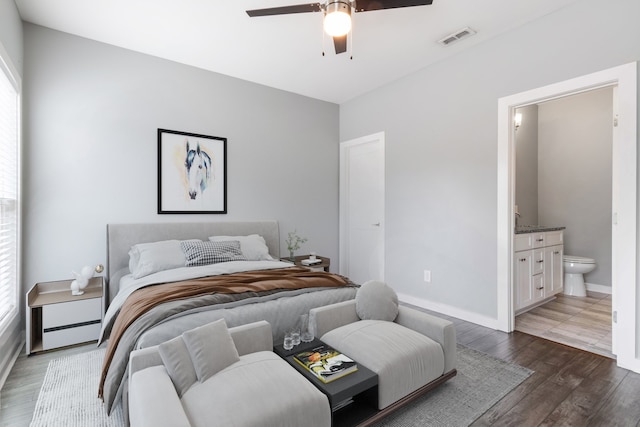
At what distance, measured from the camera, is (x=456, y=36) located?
3021 millimetres

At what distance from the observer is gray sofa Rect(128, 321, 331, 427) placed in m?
1.20

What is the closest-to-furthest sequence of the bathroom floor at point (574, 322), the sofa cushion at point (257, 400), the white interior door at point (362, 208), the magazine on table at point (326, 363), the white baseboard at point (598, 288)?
the sofa cushion at point (257, 400) → the magazine on table at point (326, 363) → the bathroom floor at point (574, 322) → the white baseboard at point (598, 288) → the white interior door at point (362, 208)

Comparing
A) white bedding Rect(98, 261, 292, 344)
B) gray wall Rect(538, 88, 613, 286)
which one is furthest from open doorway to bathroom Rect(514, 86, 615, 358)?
white bedding Rect(98, 261, 292, 344)

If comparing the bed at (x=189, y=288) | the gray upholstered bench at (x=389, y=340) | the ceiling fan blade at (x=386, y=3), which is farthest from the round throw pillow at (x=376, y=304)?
the ceiling fan blade at (x=386, y=3)

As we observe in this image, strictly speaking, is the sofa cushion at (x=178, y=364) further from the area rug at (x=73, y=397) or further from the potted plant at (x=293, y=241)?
the potted plant at (x=293, y=241)

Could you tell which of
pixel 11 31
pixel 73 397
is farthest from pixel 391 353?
pixel 11 31

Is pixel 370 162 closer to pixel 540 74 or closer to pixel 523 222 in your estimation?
pixel 540 74

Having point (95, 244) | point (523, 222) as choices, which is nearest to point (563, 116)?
point (523, 222)

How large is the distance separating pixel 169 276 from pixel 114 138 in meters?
1.71

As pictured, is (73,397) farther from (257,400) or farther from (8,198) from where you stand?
(8,198)

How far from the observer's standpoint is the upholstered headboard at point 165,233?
3133 mm

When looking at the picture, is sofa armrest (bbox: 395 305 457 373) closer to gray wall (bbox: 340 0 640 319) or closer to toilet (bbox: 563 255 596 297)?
gray wall (bbox: 340 0 640 319)

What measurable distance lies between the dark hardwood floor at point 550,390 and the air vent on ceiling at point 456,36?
2.87 metres

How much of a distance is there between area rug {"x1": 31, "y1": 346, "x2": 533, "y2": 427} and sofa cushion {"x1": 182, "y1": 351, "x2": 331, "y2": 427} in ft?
1.98
